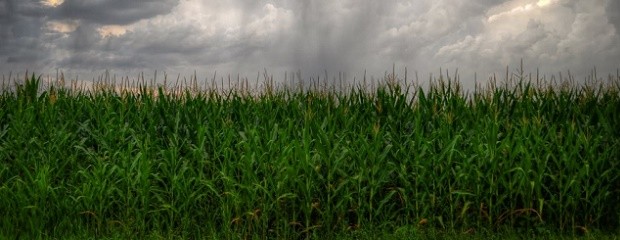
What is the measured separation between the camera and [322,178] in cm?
934

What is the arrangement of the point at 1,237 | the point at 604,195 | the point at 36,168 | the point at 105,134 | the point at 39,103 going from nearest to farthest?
the point at 1,237, the point at 604,195, the point at 36,168, the point at 105,134, the point at 39,103

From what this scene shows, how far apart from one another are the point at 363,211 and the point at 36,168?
17.5ft

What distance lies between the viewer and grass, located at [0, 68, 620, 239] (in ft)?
30.6

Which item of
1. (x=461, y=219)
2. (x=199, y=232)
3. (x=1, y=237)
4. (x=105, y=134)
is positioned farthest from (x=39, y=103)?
(x=461, y=219)

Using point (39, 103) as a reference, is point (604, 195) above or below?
below

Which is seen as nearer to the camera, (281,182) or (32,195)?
(281,182)

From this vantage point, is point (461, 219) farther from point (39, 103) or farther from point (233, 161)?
point (39, 103)

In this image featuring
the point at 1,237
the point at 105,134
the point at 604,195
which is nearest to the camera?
the point at 1,237

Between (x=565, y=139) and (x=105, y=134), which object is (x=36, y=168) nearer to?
(x=105, y=134)

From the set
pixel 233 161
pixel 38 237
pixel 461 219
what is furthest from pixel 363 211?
pixel 38 237

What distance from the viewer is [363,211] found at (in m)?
9.22

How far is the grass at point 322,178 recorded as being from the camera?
934cm

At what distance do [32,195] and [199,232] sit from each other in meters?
2.78

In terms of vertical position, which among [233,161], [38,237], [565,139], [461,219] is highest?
[565,139]
